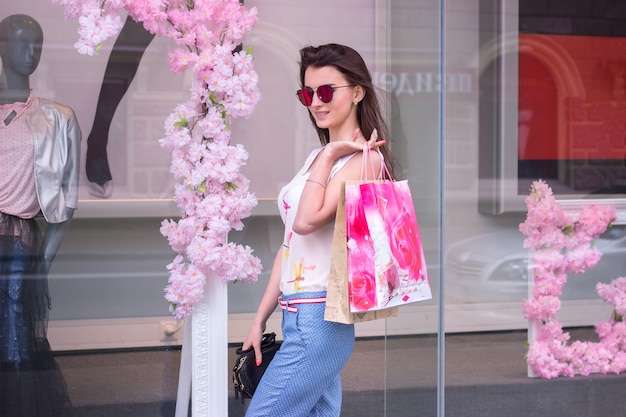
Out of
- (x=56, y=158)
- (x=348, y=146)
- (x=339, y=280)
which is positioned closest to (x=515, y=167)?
(x=56, y=158)

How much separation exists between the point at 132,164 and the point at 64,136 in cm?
31

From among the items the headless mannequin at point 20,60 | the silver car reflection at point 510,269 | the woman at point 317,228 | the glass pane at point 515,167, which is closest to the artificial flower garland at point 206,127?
the headless mannequin at point 20,60

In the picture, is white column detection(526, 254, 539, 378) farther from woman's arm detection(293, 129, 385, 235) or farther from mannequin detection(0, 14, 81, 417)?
woman's arm detection(293, 129, 385, 235)

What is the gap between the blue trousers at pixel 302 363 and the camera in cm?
246

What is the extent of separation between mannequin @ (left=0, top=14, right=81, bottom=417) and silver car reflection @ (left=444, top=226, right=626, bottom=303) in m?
1.94

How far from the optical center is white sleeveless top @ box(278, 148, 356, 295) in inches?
98.1

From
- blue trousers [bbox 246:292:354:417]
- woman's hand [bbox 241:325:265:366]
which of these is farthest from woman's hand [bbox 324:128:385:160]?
woman's hand [bbox 241:325:265:366]

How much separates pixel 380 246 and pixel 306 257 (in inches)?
8.7

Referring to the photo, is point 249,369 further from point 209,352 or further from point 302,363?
point 209,352

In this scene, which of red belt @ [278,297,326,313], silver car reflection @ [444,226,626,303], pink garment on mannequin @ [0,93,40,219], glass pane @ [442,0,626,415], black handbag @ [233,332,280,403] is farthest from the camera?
silver car reflection @ [444,226,626,303]

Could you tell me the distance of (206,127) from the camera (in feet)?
10.7

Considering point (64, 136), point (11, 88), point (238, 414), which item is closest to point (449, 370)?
point (238, 414)

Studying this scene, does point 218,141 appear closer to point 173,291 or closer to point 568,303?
point 173,291

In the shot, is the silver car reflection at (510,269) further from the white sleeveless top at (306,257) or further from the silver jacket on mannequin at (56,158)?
the white sleeveless top at (306,257)
